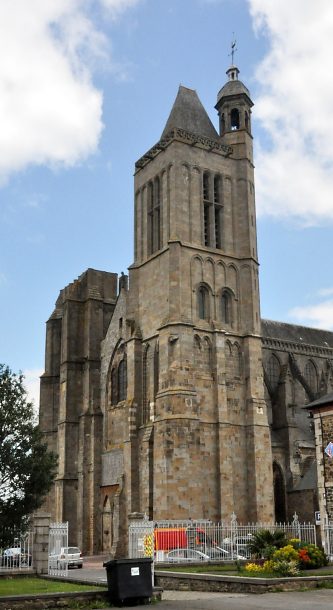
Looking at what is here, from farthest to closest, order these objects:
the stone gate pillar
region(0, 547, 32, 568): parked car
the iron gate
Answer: the iron gate, region(0, 547, 32, 568): parked car, the stone gate pillar

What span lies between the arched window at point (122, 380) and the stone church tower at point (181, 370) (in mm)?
139

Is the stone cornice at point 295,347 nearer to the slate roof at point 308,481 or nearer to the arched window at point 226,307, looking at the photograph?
the slate roof at point 308,481

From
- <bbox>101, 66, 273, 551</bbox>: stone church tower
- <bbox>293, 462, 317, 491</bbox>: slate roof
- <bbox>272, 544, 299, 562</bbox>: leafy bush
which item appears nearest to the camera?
<bbox>272, 544, 299, 562</bbox>: leafy bush

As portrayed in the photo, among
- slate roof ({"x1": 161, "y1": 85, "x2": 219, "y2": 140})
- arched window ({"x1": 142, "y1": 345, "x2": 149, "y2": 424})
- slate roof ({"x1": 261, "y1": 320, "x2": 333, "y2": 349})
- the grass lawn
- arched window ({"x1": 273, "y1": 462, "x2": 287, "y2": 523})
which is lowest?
the grass lawn

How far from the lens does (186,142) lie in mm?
43312

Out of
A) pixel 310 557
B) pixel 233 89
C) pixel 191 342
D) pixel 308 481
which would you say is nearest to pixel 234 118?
pixel 233 89

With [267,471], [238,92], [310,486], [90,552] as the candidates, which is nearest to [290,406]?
[310,486]

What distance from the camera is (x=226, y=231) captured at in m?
43.9

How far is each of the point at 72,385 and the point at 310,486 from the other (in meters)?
17.2

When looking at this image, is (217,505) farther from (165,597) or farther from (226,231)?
(165,597)

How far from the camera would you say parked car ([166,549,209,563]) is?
91.7ft

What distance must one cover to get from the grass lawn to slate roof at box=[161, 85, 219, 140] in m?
30.1

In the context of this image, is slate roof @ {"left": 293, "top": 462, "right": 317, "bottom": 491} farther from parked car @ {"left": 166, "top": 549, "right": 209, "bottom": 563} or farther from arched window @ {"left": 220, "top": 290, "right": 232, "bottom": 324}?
parked car @ {"left": 166, "top": 549, "right": 209, "bottom": 563}

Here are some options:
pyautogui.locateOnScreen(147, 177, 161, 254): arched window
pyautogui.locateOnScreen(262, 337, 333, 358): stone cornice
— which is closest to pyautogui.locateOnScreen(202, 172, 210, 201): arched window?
pyautogui.locateOnScreen(147, 177, 161, 254): arched window
